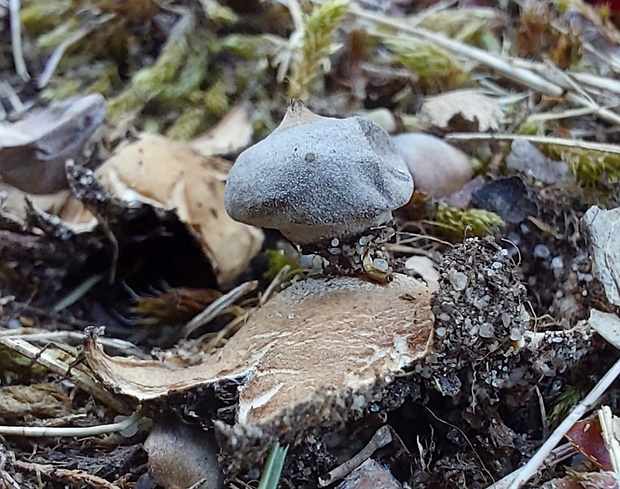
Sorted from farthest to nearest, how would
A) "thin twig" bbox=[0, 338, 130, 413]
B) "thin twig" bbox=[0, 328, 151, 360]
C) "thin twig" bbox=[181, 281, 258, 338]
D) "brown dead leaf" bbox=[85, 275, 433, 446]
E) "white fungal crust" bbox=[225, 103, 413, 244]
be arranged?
"thin twig" bbox=[181, 281, 258, 338], "thin twig" bbox=[0, 328, 151, 360], "thin twig" bbox=[0, 338, 130, 413], "white fungal crust" bbox=[225, 103, 413, 244], "brown dead leaf" bbox=[85, 275, 433, 446]

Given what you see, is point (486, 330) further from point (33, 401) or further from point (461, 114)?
point (461, 114)

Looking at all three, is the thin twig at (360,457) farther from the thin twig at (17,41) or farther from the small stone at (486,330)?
the thin twig at (17,41)

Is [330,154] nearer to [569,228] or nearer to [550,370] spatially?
[550,370]

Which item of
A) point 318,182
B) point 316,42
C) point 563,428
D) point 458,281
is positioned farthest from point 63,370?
point 316,42

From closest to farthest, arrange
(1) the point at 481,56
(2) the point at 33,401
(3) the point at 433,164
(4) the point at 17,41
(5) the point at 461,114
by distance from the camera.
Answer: (2) the point at 33,401
(3) the point at 433,164
(5) the point at 461,114
(1) the point at 481,56
(4) the point at 17,41

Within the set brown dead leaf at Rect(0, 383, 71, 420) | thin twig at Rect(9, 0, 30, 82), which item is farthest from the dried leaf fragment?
thin twig at Rect(9, 0, 30, 82)

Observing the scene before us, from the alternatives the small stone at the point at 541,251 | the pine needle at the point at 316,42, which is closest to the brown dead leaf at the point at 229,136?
the pine needle at the point at 316,42

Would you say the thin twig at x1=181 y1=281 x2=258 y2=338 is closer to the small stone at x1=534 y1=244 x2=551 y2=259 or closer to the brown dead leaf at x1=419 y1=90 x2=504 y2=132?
the small stone at x1=534 y1=244 x2=551 y2=259
